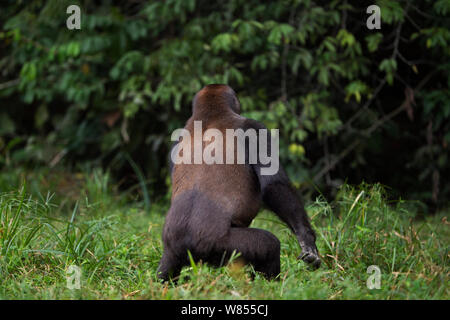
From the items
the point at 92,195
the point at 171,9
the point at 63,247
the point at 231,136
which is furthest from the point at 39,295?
the point at 171,9

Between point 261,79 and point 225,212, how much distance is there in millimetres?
3708

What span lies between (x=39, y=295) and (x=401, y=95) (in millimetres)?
5085

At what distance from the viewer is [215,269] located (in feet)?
9.55

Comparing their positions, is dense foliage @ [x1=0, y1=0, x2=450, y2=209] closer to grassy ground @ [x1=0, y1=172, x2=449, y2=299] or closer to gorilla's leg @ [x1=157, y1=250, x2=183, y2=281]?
grassy ground @ [x1=0, y1=172, x2=449, y2=299]

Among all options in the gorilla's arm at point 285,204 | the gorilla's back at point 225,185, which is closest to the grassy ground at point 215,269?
Result: the gorilla's arm at point 285,204

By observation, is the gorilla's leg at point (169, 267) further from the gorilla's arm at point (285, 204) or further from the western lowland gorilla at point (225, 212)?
the gorilla's arm at point (285, 204)

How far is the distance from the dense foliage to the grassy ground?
5.23ft

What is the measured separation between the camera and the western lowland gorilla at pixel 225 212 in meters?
2.75

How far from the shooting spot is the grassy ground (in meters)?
2.58

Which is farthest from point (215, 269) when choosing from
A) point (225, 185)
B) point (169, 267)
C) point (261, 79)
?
point (261, 79)

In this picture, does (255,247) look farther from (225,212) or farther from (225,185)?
(225,185)

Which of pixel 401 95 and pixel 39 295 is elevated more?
pixel 401 95

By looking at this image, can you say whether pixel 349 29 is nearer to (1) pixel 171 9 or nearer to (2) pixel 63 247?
(1) pixel 171 9

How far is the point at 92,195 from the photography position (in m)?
5.20
